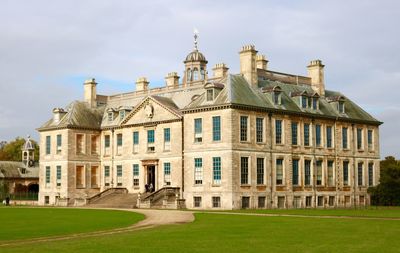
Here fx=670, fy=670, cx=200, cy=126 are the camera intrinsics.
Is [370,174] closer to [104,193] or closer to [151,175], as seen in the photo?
[151,175]

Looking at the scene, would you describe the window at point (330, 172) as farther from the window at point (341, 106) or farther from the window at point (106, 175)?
the window at point (106, 175)

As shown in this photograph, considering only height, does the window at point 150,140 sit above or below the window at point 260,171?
above

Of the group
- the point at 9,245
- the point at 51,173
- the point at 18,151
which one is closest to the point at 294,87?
the point at 51,173

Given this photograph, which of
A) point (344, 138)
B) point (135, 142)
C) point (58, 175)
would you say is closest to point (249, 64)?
point (344, 138)

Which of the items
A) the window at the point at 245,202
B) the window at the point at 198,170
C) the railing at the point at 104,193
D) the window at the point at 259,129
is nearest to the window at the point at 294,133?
the window at the point at 259,129

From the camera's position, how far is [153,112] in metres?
54.9

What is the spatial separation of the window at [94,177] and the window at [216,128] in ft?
54.2

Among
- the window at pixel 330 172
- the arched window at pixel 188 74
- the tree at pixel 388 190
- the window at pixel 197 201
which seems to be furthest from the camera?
the arched window at pixel 188 74

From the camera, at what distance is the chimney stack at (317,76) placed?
192ft

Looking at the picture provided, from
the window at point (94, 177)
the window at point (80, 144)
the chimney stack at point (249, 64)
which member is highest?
the chimney stack at point (249, 64)

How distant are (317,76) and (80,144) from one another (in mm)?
21920

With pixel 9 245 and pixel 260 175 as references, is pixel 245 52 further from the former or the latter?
pixel 9 245

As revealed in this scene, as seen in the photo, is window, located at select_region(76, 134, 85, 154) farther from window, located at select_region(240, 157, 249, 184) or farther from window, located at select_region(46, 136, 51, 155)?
window, located at select_region(240, 157, 249, 184)

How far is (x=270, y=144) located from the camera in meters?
49.9
